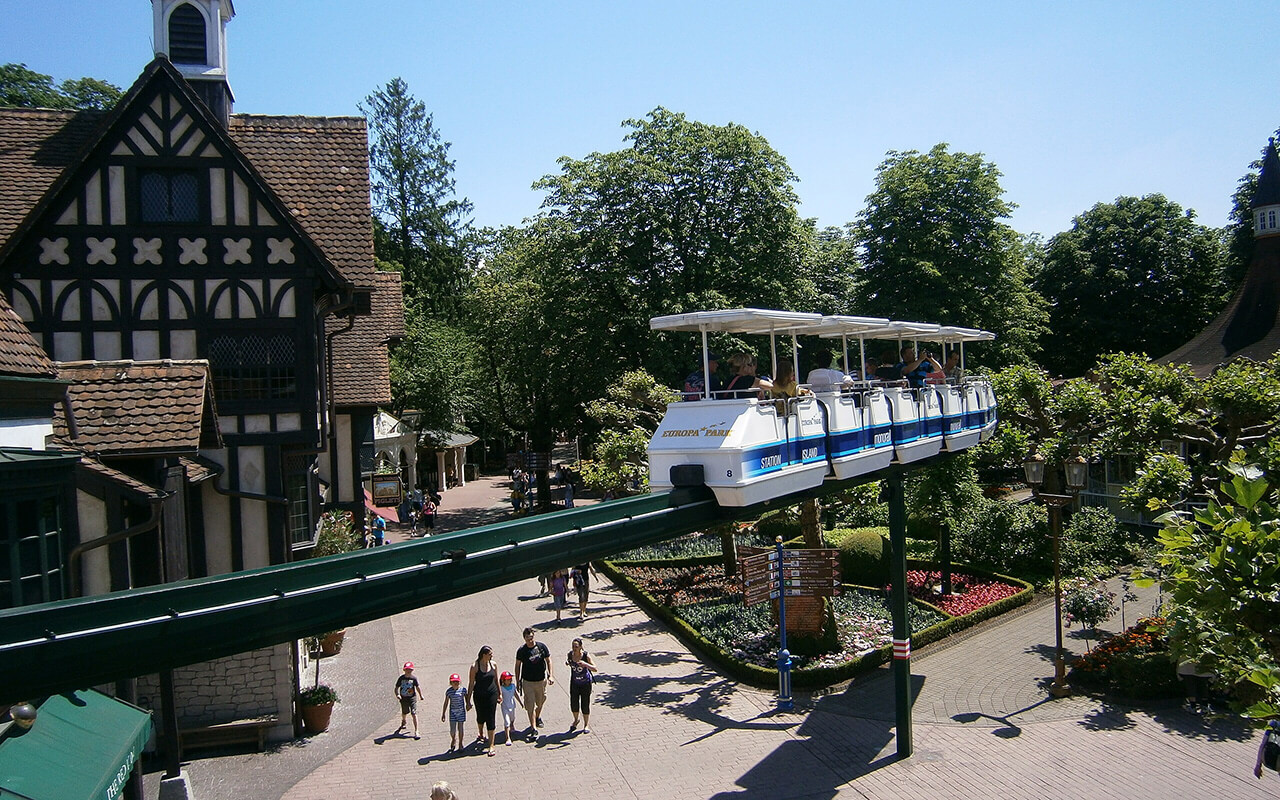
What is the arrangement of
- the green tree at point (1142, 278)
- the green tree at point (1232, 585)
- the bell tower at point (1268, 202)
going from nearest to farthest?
1. the green tree at point (1232, 585)
2. the bell tower at point (1268, 202)
3. the green tree at point (1142, 278)

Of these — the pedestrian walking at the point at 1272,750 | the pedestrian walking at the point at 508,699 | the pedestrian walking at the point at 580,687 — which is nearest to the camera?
the pedestrian walking at the point at 1272,750

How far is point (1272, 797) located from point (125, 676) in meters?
14.2

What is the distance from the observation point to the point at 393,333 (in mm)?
25453

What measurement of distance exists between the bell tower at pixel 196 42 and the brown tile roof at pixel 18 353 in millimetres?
8445

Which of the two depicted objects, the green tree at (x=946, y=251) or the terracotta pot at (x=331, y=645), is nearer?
the terracotta pot at (x=331, y=645)

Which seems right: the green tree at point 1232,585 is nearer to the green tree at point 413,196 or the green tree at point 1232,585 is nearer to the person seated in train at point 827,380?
the person seated in train at point 827,380

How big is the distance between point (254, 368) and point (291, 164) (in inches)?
191

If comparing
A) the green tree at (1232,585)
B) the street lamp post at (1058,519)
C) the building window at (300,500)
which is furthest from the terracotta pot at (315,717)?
the green tree at (1232,585)

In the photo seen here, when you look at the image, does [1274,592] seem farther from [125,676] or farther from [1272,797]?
A: [1272,797]

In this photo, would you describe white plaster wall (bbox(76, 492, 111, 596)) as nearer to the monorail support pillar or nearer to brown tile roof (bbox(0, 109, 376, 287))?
brown tile roof (bbox(0, 109, 376, 287))

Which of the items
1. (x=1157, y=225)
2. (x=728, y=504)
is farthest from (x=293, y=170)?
(x=1157, y=225)

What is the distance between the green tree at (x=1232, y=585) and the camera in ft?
19.5

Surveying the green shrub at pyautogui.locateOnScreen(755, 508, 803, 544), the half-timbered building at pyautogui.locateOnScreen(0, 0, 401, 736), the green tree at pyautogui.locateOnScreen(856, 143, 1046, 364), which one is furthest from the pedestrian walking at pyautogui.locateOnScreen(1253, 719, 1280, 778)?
the green tree at pyautogui.locateOnScreen(856, 143, 1046, 364)

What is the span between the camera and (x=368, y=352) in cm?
2427
